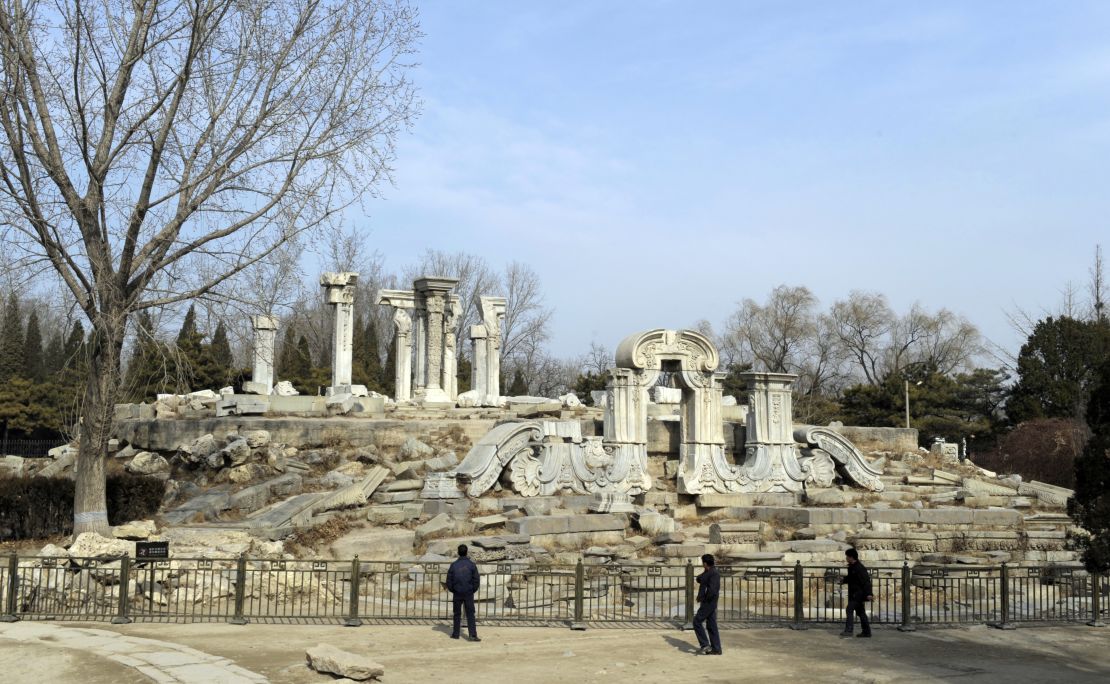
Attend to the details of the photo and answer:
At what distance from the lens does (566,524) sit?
17.1 metres

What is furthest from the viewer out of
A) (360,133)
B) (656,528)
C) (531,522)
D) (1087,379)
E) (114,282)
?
(1087,379)

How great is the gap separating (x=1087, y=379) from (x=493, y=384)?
840 inches

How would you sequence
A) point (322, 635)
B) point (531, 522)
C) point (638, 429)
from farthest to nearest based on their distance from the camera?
point (638, 429)
point (531, 522)
point (322, 635)

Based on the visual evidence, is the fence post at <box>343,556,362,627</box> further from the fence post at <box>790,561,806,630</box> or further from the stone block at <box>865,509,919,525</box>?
the stone block at <box>865,509,919,525</box>

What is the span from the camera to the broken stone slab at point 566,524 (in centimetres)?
1669

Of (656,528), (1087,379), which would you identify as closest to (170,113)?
(656,528)

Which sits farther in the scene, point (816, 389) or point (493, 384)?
point (816, 389)

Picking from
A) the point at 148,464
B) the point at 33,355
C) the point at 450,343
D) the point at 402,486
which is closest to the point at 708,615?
the point at 402,486

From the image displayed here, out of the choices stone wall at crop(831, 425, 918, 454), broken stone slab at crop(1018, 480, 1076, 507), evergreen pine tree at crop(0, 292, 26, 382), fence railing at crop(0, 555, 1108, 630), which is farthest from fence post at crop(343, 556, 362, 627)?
evergreen pine tree at crop(0, 292, 26, 382)

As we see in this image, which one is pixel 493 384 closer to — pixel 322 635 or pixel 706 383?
pixel 706 383

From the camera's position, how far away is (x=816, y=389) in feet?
179

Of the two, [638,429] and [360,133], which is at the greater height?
[360,133]

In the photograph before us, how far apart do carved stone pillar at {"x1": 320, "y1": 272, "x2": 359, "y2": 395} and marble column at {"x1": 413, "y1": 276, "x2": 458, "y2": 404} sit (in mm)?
2033

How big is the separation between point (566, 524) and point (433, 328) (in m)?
13.6
